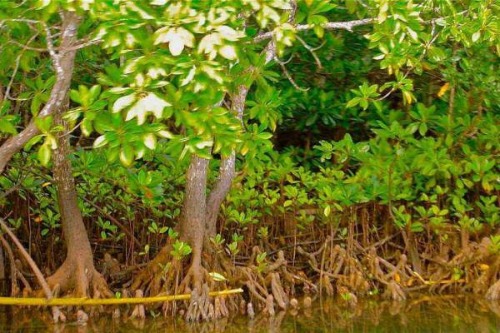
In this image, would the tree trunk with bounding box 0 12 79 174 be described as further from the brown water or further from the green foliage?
the brown water

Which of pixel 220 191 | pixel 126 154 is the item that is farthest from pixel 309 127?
pixel 126 154

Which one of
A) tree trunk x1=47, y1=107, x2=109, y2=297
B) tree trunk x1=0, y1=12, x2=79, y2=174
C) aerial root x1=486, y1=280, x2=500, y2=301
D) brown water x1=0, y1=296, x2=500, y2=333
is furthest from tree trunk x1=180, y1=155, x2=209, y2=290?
aerial root x1=486, y1=280, x2=500, y2=301

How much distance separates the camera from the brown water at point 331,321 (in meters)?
6.23

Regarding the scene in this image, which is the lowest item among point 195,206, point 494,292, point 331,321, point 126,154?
point 494,292

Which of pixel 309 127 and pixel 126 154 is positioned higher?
pixel 126 154

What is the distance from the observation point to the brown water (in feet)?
20.4

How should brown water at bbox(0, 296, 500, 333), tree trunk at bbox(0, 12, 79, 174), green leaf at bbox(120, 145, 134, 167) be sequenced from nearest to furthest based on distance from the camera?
green leaf at bbox(120, 145, 134, 167), tree trunk at bbox(0, 12, 79, 174), brown water at bbox(0, 296, 500, 333)

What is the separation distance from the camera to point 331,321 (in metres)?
6.58

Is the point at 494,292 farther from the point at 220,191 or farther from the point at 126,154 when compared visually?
the point at 126,154

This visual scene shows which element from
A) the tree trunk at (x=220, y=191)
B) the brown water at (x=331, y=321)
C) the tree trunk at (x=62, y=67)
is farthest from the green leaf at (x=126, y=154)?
the tree trunk at (x=220, y=191)

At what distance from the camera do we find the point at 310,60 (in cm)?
832

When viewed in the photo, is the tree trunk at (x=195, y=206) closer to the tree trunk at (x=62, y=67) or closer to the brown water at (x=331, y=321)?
the brown water at (x=331, y=321)

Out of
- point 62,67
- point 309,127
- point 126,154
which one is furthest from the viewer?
point 309,127

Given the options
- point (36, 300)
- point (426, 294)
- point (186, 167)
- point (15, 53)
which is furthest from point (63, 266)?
point (426, 294)
